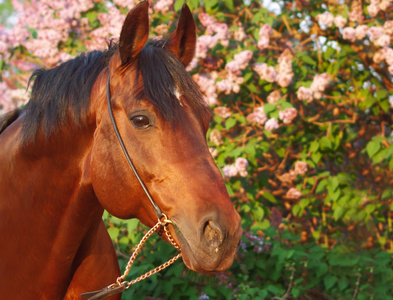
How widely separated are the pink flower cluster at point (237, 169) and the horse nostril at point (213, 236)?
2177mm

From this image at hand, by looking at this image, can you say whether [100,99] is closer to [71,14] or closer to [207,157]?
[207,157]

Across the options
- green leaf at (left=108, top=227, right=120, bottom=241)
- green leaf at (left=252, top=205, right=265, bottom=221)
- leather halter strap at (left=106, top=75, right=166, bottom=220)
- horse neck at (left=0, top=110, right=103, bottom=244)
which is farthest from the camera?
green leaf at (left=252, top=205, right=265, bottom=221)

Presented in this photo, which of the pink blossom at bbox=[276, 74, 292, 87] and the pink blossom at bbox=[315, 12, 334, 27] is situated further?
the pink blossom at bbox=[315, 12, 334, 27]

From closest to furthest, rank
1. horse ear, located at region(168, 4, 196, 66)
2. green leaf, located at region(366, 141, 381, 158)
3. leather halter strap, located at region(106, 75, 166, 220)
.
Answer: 1. leather halter strap, located at region(106, 75, 166, 220)
2. horse ear, located at region(168, 4, 196, 66)
3. green leaf, located at region(366, 141, 381, 158)

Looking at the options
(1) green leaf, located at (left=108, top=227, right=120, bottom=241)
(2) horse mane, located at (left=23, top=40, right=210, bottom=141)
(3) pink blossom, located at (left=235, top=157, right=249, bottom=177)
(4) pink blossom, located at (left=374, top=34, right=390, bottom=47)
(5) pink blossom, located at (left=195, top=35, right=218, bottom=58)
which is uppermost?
(2) horse mane, located at (left=23, top=40, right=210, bottom=141)

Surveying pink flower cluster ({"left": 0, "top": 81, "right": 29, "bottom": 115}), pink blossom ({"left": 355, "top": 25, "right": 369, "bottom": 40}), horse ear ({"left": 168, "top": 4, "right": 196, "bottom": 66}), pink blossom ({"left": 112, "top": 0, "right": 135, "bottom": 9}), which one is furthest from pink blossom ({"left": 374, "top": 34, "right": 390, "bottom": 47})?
pink flower cluster ({"left": 0, "top": 81, "right": 29, "bottom": 115})

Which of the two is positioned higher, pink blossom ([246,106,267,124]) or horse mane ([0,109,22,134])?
horse mane ([0,109,22,134])

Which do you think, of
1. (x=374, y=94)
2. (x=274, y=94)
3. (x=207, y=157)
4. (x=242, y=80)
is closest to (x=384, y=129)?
(x=374, y=94)

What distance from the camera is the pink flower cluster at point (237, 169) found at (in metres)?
3.59

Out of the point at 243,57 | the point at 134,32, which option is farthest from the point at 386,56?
the point at 134,32

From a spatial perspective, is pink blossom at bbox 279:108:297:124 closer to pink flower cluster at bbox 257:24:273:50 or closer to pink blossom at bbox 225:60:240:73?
pink blossom at bbox 225:60:240:73

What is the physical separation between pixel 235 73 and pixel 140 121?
2.41 m

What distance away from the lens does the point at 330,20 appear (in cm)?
406

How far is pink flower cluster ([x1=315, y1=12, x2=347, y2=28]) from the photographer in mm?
3975
